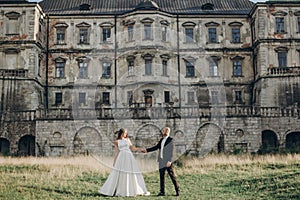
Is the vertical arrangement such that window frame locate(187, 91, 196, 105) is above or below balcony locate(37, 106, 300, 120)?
above

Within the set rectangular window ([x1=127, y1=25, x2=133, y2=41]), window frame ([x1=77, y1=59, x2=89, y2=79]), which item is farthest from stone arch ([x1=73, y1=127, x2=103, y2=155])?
rectangular window ([x1=127, y1=25, x2=133, y2=41])

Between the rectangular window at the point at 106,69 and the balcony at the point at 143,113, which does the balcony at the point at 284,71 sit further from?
the rectangular window at the point at 106,69

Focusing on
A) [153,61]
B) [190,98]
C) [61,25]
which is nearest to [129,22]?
[153,61]

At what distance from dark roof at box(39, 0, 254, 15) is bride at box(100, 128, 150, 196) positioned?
2731cm

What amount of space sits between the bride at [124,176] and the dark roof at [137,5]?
2731cm

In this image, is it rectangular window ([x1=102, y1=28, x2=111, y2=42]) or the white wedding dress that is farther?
rectangular window ([x1=102, y1=28, x2=111, y2=42])

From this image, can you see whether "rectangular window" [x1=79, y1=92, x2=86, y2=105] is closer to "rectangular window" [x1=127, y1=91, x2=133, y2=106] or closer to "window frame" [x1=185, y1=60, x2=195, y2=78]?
"rectangular window" [x1=127, y1=91, x2=133, y2=106]

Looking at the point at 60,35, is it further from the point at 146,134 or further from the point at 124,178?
the point at 124,178

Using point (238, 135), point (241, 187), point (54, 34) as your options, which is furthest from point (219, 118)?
point (54, 34)

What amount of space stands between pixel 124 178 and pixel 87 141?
16.4 metres

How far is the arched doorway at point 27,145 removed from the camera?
28.9 m

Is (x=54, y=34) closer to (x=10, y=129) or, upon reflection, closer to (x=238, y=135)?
(x=10, y=129)

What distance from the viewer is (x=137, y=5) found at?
122 ft

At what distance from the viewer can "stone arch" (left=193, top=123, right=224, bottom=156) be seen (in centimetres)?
→ 2691
